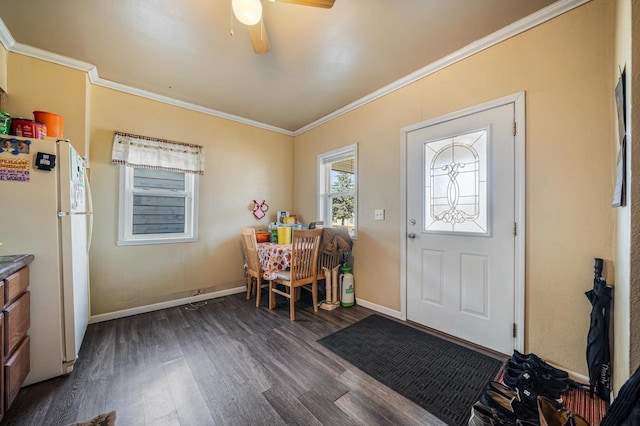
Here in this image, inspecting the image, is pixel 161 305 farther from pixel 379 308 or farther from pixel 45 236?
pixel 379 308

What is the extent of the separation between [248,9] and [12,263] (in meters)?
1.99

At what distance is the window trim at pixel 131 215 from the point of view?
2768 mm

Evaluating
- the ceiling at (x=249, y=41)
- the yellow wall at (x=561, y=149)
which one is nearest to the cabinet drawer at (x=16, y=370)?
the ceiling at (x=249, y=41)

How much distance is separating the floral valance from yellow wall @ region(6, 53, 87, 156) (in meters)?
0.36

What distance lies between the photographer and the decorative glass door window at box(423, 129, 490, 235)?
214cm

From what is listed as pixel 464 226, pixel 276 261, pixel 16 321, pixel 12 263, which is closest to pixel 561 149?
pixel 464 226

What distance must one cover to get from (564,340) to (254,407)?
2136 millimetres

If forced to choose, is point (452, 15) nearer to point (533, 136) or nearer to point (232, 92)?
point (533, 136)

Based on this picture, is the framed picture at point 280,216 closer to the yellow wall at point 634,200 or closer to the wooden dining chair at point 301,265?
the wooden dining chair at point 301,265

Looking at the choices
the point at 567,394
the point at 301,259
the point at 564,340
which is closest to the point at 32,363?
the point at 301,259

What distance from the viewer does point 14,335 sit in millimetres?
1432

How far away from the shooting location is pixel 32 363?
1653mm

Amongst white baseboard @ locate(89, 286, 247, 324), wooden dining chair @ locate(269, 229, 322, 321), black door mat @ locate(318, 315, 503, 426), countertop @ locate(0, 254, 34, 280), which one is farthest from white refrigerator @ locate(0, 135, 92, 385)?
black door mat @ locate(318, 315, 503, 426)

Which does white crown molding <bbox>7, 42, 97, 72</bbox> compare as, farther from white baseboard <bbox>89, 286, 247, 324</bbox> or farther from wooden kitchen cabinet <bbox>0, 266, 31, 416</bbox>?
white baseboard <bbox>89, 286, 247, 324</bbox>
